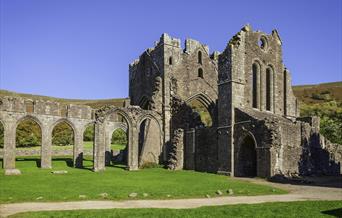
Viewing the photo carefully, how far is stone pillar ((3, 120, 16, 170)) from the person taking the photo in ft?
105

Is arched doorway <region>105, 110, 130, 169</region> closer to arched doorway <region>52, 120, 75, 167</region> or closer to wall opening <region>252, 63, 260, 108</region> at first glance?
arched doorway <region>52, 120, 75, 167</region>

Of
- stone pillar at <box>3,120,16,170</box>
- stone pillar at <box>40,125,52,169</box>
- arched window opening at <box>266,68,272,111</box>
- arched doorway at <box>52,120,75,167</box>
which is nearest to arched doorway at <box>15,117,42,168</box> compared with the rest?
arched doorway at <box>52,120,75,167</box>

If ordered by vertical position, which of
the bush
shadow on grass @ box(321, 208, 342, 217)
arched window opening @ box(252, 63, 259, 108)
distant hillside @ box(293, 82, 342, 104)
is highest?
distant hillside @ box(293, 82, 342, 104)

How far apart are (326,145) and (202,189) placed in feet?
52.5

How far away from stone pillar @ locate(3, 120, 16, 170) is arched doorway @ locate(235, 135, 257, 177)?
698 inches

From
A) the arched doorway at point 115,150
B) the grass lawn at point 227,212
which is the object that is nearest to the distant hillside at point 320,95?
the arched doorway at point 115,150

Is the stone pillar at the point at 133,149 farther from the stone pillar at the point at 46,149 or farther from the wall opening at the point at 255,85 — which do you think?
the wall opening at the point at 255,85

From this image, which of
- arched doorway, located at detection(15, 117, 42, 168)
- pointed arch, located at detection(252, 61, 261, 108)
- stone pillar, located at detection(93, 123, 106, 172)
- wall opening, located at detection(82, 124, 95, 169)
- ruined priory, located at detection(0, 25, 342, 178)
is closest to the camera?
ruined priory, located at detection(0, 25, 342, 178)

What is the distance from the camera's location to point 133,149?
3033 centimetres

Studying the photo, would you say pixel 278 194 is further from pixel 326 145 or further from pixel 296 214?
pixel 326 145

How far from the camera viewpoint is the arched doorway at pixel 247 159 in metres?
25.4

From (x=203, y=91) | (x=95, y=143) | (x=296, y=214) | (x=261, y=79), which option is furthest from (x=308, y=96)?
(x=296, y=214)

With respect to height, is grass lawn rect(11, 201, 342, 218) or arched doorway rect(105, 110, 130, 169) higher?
arched doorway rect(105, 110, 130, 169)

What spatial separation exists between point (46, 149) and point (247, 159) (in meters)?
17.7
